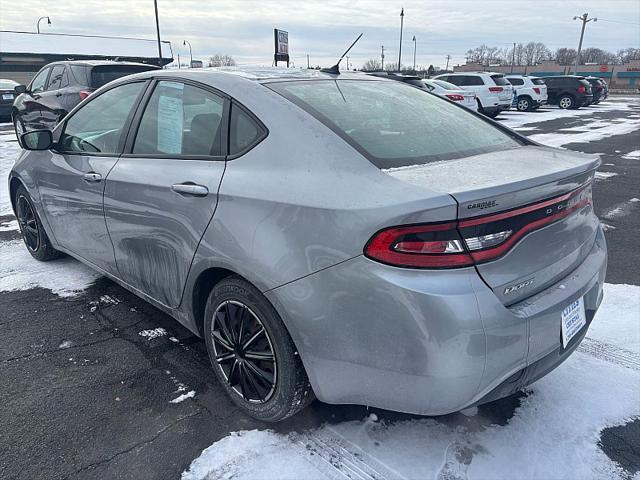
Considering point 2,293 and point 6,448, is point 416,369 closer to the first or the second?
point 6,448

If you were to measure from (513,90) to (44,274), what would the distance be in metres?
20.6

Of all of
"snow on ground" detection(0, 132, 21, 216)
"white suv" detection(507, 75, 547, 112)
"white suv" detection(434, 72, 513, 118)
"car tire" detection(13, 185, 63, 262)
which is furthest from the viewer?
"white suv" detection(507, 75, 547, 112)

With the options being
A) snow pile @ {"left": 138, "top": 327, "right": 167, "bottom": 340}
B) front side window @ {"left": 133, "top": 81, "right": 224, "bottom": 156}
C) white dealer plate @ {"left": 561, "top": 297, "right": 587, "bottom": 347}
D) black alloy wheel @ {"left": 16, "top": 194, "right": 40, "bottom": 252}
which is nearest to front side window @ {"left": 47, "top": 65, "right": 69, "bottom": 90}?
black alloy wheel @ {"left": 16, "top": 194, "right": 40, "bottom": 252}

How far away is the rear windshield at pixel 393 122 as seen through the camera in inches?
82.7

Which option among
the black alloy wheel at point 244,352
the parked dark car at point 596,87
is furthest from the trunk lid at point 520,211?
the parked dark car at point 596,87

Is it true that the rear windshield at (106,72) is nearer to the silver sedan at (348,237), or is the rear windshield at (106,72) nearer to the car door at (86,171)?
the car door at (86,171)

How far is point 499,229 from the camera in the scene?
1.75m

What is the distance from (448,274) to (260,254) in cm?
75

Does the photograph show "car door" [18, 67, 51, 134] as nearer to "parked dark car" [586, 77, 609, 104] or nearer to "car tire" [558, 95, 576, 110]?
"car tire" [558, 95, 576, 110]

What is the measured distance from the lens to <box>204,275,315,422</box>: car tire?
2.05 meters

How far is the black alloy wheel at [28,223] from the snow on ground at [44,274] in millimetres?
163

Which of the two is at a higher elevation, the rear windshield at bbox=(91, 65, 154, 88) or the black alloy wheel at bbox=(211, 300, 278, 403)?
the rear windshield at bbox=(91, 65, 154, 88)

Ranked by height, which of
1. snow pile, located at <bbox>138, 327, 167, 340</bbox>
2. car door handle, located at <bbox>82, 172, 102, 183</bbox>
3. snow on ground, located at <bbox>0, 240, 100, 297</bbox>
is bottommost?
snow on ground, located at <bbox>0, 240, 100, 297</bbox>

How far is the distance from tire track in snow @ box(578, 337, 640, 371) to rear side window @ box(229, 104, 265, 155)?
224 centimetres
